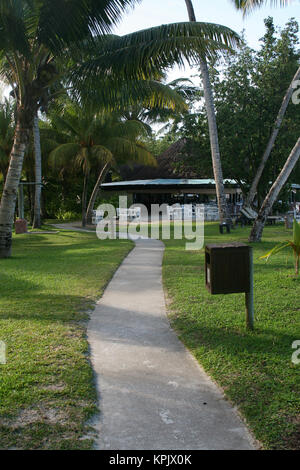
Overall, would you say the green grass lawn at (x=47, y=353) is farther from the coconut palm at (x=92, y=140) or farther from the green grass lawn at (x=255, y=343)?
the coconut palm at (x=92, y=140)

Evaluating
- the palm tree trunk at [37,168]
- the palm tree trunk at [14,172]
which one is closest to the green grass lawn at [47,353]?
the palm tree trunk at [14,172]

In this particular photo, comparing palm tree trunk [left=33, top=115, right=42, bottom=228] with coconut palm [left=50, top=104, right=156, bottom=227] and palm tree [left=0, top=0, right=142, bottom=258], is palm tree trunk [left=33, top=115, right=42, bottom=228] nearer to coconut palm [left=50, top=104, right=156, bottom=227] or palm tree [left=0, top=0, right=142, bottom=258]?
coconut palm [left=50, top=104, right=156, bottom=227]

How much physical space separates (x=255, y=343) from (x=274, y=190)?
24.0 ft

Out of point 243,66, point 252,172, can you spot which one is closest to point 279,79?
point 243,66

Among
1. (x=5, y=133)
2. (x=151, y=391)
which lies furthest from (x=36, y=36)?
(x=5, y=133)

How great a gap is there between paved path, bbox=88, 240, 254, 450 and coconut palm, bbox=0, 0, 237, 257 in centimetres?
559

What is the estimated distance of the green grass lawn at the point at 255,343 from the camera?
3.06 metres

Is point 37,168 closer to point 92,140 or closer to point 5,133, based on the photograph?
point 92,140

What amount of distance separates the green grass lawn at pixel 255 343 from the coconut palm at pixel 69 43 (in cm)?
447

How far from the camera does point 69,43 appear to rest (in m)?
8.95

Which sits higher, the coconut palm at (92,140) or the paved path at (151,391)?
the coconut palm at (92,140)

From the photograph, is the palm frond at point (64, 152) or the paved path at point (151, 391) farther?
the palm frond at point (64, 152)

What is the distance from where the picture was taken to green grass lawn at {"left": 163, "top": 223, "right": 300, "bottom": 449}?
120 inches
